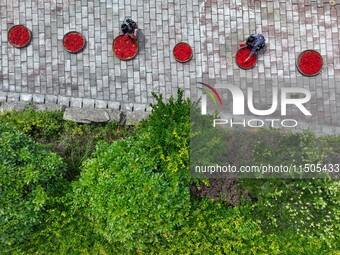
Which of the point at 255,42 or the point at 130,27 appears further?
the point at 255,42

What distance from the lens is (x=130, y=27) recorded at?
42.6ft

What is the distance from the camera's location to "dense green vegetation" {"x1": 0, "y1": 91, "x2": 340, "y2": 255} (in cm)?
1009

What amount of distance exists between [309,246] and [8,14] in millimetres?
12554

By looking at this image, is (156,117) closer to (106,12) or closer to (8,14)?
(106,12)

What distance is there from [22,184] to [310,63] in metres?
10.2

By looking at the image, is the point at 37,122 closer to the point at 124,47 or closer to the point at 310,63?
the point at 124,47

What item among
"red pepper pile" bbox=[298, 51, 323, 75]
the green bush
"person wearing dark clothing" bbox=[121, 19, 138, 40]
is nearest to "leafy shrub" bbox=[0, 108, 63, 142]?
the green bush

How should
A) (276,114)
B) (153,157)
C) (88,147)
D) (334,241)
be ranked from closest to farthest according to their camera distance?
(153,157)
(334,241)
(88,147)
(276,114)

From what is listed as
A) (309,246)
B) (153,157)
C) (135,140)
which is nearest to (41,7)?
(135,140)

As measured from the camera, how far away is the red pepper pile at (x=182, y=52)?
13594mm

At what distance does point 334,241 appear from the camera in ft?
36.2

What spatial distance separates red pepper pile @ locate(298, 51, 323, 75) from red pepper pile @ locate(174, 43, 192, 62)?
395cm

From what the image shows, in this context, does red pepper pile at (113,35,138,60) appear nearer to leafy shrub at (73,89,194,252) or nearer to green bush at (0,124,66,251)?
leafy shrub at (73,89,194,252)

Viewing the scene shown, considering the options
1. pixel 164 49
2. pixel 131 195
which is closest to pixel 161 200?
pixel 131 195
